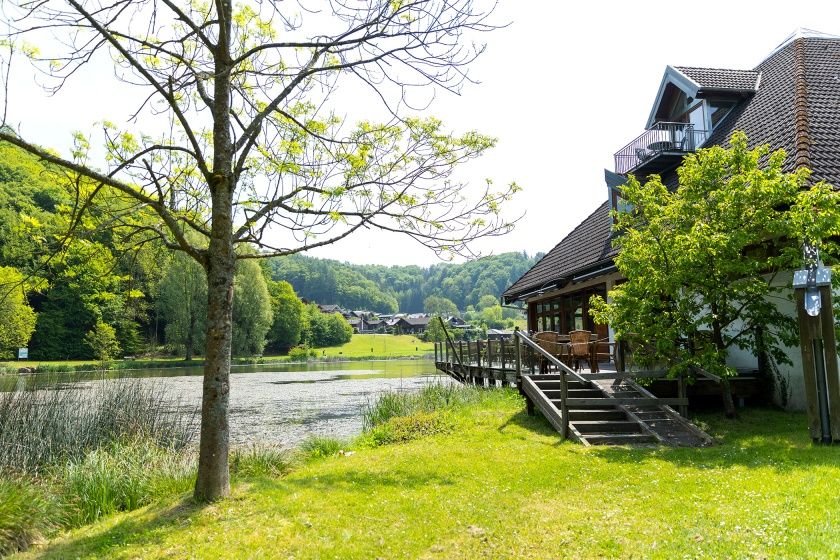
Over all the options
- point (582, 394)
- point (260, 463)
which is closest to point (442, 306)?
point (582, 394)

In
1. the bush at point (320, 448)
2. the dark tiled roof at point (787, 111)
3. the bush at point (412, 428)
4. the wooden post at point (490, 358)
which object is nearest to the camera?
the bush at point (320, 448)

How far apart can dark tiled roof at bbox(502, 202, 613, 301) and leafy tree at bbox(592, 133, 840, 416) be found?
5.78 metres

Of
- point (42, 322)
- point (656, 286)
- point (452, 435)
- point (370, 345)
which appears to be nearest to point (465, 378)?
point (452, 435)

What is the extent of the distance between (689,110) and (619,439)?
1098 cm

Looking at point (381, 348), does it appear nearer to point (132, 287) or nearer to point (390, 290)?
point (132, 287)

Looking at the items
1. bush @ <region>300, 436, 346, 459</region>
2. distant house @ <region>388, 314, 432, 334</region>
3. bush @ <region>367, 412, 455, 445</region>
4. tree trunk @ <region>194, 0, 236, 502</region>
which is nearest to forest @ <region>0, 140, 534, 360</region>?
tree trunk @ <region>194, 0, 236, 502</region>

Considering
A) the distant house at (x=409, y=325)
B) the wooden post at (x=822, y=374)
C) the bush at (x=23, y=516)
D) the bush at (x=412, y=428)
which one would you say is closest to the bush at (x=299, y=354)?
the distant house at (x=409, y=325)

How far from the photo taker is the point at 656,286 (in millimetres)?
8664

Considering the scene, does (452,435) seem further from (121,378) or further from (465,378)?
(465,378)

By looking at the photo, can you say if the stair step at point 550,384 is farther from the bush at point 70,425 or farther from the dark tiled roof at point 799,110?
the bush at point 70,425

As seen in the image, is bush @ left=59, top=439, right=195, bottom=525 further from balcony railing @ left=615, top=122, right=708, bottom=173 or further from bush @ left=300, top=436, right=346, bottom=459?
balcony railing @ left=615, top=122, right=708, bottom=173

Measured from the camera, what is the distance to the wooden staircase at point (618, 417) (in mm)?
8414

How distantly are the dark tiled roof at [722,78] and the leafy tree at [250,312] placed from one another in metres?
47.9

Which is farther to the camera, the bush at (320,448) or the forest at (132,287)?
the bush at (320,448)
